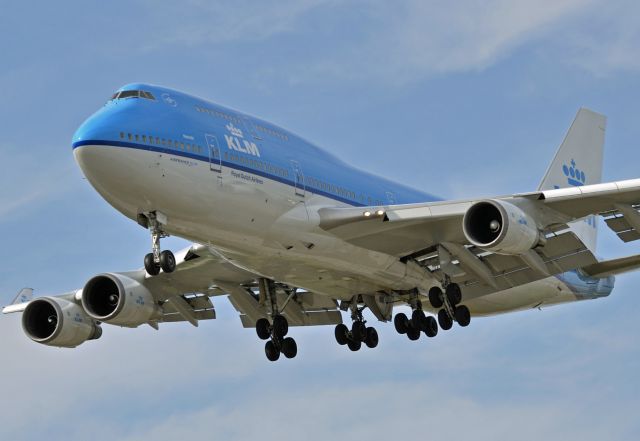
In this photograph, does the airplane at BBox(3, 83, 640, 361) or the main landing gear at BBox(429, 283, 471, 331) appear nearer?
the airplane at BBox(3, 83, 640, 361)

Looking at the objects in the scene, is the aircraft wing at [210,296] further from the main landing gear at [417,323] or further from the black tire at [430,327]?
the black tire at [430,327]

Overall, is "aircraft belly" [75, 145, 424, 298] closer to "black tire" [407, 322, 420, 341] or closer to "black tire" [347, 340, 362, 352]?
"black tire" [407, 322, 420, 341]

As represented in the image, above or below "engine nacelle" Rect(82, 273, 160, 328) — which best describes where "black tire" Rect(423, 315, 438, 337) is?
below

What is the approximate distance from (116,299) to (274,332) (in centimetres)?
527

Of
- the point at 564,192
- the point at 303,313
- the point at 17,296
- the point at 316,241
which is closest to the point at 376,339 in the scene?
the point at 303,313

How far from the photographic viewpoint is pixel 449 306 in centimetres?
3522

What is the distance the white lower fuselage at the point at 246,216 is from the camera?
29.3 m

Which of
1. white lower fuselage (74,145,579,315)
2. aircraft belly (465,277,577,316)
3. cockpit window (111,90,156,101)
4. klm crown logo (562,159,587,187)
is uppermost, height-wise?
klm crown logo (562,159,587,187)

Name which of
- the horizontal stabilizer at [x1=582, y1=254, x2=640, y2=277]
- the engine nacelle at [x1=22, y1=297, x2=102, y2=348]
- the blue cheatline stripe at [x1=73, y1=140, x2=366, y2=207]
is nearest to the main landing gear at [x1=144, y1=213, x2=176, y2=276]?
the blue cheatline stripe at [x1=73, y1=140, x2=366, y2=207]

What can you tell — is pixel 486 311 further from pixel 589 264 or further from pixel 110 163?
pixel 110 163

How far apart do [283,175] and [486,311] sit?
1103cm

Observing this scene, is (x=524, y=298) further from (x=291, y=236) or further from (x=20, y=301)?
(x=20, y=301)

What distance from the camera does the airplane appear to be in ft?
98.4

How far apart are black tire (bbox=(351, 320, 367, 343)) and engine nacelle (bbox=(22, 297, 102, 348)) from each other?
8865 mm
